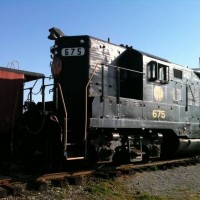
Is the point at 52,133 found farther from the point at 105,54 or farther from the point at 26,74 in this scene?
the point at 26,74

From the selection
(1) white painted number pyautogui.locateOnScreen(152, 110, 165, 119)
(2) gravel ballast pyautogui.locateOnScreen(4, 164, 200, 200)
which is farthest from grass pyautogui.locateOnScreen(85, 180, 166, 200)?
(1) white painted number pyautogui.locateOnScreen(152, 110, 165, 119)

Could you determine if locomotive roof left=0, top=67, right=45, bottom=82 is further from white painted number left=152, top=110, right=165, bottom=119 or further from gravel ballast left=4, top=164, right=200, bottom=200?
gravel ballast left=4, top=164, right=200, bottom=200

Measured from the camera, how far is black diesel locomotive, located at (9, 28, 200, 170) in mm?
9228

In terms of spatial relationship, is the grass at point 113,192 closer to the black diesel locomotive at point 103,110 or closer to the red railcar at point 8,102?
the black diesel locomotive at point 103,110

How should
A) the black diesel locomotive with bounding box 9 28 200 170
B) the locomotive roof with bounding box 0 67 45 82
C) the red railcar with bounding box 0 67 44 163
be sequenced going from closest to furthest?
1. the black diesel locomotive with bounding box 9 28 200 170
2. the red railcar with bounding box 0 67 44 163
3. the locomotive roof with bounding box 0 67 45 82

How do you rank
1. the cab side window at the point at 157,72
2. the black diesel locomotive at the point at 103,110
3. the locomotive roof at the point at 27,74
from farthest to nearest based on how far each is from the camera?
1. the locomotive roof at the point at 27,74
2. the cab side window at the point at 157,72
3. the black diesel locomotive at the point at 103,110

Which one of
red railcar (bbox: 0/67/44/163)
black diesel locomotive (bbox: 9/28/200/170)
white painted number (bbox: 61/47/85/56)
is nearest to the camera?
black diesel locomotive (bbox: 9/28/200/170)

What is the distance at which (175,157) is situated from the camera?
47.3 ft

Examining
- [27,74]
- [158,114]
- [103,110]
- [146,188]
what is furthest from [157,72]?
[27,74]

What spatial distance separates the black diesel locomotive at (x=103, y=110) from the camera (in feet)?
30.3

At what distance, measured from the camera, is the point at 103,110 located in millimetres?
9648

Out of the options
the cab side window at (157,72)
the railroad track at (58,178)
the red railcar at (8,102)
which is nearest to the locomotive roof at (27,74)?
the red railcar at (8,102)

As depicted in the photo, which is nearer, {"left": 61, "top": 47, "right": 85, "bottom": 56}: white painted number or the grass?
the grass

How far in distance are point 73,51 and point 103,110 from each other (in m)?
2.18
